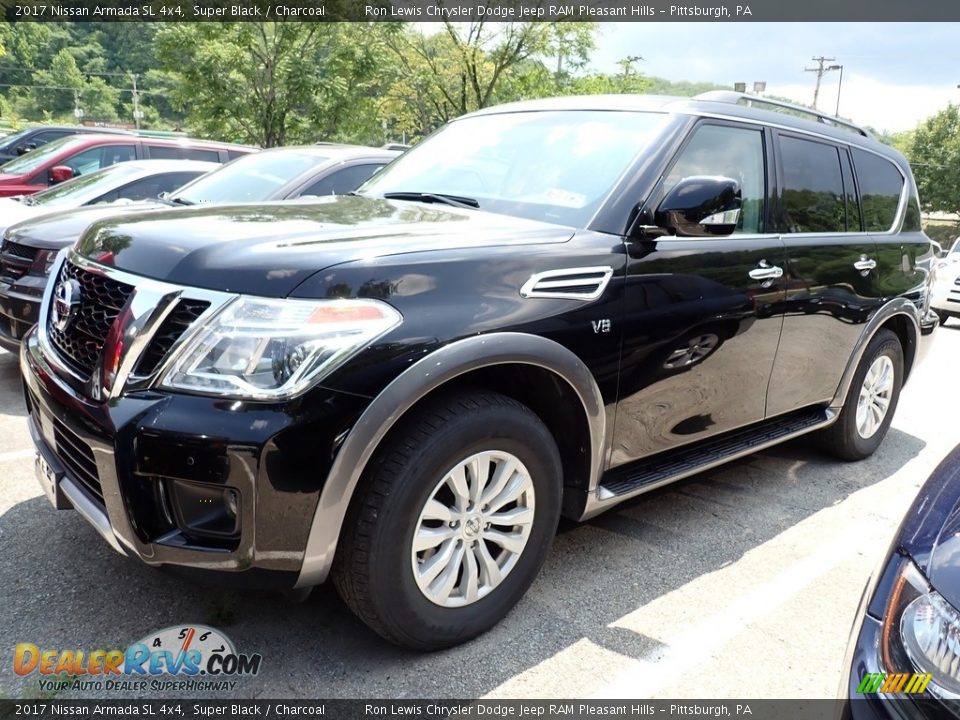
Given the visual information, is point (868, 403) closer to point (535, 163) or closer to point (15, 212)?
point (535, 163)

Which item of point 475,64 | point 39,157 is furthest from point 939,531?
point 475,64

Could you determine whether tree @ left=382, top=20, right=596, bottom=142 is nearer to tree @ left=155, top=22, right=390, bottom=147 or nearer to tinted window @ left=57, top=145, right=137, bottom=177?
tree @ left=155, top=22, right=390, bottom=147

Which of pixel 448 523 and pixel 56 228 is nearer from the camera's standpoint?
pixel 448 523

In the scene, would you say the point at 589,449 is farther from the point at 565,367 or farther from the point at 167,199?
the point at 167,199

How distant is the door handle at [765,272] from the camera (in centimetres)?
342

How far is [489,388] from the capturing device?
2.63 meters

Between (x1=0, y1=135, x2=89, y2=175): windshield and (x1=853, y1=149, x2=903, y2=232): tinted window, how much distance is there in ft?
28.7

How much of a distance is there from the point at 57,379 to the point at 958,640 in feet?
8.31

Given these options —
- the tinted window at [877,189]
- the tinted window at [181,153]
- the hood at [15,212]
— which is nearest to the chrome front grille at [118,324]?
the tinted window at [877,189]

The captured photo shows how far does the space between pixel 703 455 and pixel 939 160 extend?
52.7 meters

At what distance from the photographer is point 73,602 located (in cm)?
268

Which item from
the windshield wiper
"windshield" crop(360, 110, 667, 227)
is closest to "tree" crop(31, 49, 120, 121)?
"windshield" crop(360, 110, 667, 227)

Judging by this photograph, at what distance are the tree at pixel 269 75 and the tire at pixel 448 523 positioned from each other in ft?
50.8

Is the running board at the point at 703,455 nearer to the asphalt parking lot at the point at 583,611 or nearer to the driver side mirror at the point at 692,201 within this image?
the asphalt parking lot at the point at 583,611
